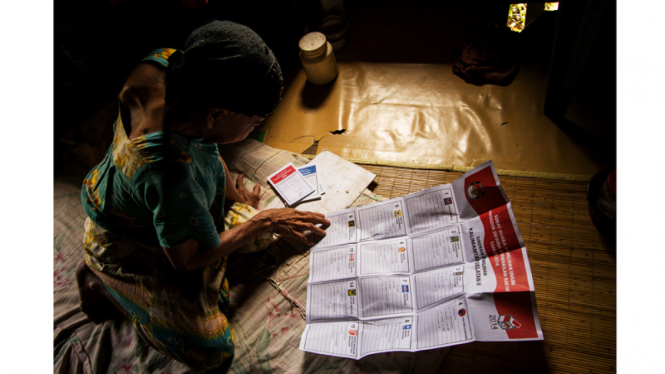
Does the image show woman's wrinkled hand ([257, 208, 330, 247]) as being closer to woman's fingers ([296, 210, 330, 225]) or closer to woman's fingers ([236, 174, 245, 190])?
woman's fingers ([296, 210, 330, 225])

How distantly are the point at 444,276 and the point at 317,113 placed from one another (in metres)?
1.11

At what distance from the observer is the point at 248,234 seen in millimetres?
1143

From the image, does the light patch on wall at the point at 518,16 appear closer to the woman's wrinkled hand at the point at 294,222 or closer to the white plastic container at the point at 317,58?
the white plastic container at the point at 317,58

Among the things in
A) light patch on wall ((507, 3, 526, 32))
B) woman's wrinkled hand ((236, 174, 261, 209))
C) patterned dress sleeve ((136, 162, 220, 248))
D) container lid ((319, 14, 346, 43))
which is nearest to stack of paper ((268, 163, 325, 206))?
woman's wrinkled hand ((236, 174, 261, 209))

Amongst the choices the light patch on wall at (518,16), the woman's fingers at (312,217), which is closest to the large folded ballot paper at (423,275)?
the woman's fingers at (312,217)

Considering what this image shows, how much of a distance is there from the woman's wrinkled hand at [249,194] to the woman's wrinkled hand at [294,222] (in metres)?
0.29

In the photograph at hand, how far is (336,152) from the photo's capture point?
1.67 metres

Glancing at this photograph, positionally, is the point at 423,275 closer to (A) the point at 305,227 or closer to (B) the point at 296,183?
(A) the point at 305,227

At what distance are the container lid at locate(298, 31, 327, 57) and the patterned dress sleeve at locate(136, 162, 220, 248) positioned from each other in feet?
3.74

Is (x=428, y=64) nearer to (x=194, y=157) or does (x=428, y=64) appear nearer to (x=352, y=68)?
(x=352, y=68)

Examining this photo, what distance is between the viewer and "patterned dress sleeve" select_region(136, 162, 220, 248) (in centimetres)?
82

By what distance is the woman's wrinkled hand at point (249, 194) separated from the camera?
148 cm

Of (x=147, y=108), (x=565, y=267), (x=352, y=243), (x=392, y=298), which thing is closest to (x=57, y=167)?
(x=147, y=108)

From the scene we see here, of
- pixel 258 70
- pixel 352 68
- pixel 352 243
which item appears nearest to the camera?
pixel 258 70
